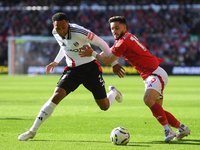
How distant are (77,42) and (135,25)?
2922cm

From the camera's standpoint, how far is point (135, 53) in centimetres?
567

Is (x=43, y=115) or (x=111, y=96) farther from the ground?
(x=43, y=115)

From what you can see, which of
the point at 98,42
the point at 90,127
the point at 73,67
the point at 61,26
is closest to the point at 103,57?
the point at 98,42

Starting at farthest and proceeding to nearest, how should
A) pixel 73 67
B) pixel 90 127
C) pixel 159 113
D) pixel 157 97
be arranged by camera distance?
1. pixel 90 127
2. pixel 73 67
3. pixel 157 97
4. pixel 159 113

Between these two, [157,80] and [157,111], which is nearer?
[157,111]

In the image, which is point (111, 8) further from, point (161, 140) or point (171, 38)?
point (161, 140)

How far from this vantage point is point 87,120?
7863 mm

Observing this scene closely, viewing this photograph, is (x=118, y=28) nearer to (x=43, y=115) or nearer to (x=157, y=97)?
(x=157, y=97)

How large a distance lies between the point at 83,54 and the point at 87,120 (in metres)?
2.49

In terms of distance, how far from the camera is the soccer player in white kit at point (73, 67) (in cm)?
555

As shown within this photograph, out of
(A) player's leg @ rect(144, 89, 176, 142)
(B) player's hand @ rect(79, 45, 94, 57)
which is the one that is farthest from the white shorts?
(B) player's hand @ rect(79, 45, 94, 57)

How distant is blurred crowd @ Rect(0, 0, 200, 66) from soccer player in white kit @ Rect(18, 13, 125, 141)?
2380cm

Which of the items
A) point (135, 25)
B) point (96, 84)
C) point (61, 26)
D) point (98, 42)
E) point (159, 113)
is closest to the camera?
point (159, 113)

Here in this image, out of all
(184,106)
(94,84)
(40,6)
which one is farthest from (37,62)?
(94,84)
